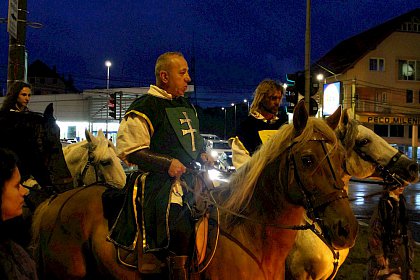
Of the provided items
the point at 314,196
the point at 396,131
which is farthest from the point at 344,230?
the point at 396,131

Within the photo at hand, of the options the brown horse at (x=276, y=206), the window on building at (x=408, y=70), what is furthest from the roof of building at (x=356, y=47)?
the brown horse at (x=276, y=206)

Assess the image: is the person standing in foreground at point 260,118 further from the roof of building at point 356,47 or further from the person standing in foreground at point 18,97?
the roof of building at point 356,47

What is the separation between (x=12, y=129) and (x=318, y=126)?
3.36m

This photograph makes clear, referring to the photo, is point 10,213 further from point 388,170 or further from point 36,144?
point 388,170

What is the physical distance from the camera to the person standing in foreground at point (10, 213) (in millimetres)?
2139

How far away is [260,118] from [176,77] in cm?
167

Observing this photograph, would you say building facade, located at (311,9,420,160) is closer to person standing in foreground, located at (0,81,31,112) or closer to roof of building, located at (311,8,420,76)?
roof of building, located at (311,8,420,76)

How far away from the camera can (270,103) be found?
5.18 meters

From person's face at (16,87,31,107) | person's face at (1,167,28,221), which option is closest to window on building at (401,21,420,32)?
person's face at (16,87,31,107)

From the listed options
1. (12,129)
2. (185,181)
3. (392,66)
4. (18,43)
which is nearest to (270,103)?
(185,181)

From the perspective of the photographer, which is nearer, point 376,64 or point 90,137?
point 90,137

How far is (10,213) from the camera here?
87.4 inches

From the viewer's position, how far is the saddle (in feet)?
11.1

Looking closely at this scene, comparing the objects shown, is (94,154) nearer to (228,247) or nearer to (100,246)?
(100,246)
